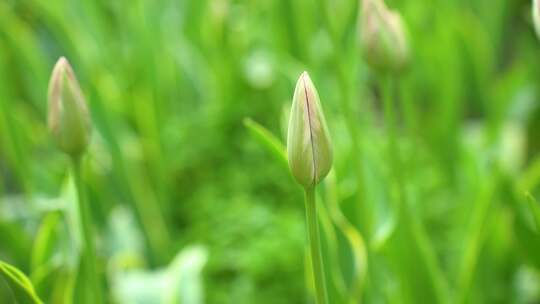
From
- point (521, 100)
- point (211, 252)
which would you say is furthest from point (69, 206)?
point (521, 100)

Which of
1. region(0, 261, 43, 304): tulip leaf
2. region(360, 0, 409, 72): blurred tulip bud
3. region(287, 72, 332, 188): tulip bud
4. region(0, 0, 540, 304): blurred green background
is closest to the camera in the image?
region(287, 72, 332, 188): tulip bud

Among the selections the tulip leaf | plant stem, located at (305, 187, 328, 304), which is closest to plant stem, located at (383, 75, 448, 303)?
plant stem, located at (305, 187, 328, 304)

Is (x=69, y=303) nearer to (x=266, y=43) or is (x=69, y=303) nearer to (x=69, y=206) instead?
(x=69, y=206)

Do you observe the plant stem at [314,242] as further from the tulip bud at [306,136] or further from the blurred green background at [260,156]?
the blurred green background at [260,156]

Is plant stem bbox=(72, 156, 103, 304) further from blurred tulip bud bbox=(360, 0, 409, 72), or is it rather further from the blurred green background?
blurred tulip bud bbox=(360, 0, 409, 72)

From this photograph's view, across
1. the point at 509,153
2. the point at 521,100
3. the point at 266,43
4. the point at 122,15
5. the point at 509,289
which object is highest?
the point at 122,15

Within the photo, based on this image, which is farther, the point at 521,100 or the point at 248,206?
the point at 521,100

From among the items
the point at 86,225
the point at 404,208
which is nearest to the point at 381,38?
the point at 404,208
